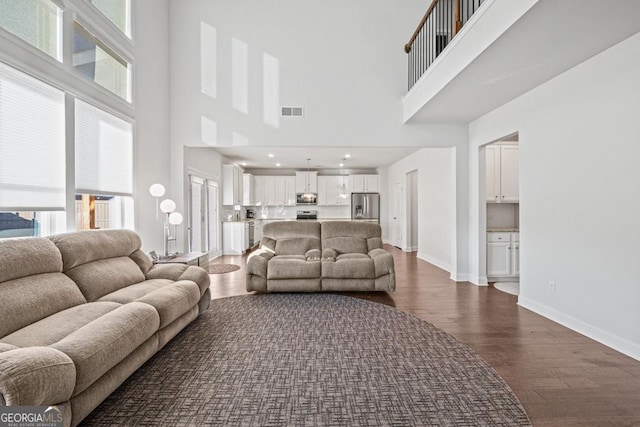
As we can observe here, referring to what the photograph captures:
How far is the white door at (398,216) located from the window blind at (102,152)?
6868mm

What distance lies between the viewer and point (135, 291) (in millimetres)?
2816

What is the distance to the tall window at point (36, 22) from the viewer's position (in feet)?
8.54

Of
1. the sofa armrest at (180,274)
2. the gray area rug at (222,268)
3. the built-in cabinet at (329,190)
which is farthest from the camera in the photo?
the built-in cabinet at (329,190)

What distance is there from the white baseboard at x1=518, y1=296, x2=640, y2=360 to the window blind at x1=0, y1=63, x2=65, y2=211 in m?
5.00

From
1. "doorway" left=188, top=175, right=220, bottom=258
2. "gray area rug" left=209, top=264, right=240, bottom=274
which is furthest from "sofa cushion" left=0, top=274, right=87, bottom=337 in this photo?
"doorway" left=188, top=175, right=220, bottom=258

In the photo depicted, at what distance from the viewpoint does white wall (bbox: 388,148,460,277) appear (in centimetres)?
551

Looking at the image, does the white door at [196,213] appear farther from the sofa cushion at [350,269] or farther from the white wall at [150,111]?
the sofa cushion at [350,269]

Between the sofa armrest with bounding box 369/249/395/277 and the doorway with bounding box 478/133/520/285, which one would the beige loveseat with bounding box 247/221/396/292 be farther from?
the doorway with bounding box 478/133/520/285

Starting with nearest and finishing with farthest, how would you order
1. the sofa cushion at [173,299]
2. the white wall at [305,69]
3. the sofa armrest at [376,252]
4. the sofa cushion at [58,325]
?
the sofa cushion at [58,325] → the sofa cushion at [173,299] → the sofa armrest at [376,252] → the white wall at [305,69]

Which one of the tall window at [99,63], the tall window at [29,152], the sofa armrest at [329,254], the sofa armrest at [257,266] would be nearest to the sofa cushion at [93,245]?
the tall window at [29,152]

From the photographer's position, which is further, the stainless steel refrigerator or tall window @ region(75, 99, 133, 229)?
the stainless steel refrigerator

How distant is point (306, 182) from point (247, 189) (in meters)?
1.95

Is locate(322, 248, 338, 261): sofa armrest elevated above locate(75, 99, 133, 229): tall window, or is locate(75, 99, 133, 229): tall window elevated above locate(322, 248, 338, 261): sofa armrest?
locate(75, 99, 133, 229): tall window

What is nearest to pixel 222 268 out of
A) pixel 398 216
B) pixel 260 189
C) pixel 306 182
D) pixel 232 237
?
pixel 232 237
